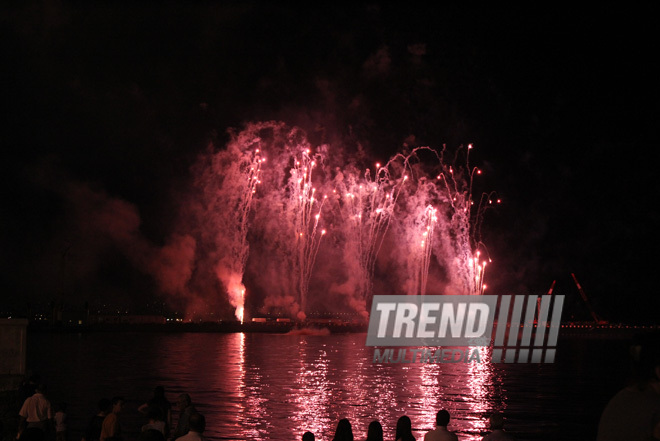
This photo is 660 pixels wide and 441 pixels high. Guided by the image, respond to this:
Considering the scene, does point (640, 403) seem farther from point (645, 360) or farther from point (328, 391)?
point (328, 391)

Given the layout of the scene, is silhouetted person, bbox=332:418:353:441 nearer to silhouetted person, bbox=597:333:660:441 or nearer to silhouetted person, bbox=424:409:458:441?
silhouetted person, bbox=424:409:458:441

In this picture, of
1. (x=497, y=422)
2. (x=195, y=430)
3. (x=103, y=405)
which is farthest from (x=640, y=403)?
(x=103, y=405)

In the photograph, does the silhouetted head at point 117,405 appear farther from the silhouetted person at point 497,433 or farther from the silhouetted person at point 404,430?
the silhouetted person at point 497,433

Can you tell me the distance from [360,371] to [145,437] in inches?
1170

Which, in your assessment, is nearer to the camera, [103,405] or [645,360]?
[645,360]

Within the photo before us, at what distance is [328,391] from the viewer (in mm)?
26234

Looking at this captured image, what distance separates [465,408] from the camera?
74.5 ft

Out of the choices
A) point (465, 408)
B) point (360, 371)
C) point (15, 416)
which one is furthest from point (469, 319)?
point (15, 416)

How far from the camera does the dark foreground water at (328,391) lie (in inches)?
746

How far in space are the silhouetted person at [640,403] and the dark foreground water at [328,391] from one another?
1289 cm

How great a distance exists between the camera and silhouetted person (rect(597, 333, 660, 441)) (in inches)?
172

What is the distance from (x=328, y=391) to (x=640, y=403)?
2246cm

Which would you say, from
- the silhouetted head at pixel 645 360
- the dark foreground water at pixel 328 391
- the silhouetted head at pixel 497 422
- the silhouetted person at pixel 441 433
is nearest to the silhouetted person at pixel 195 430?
the silhouetted person at pixel 441 433

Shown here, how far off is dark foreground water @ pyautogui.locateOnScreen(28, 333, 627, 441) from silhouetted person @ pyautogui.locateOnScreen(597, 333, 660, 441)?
42.3ft
